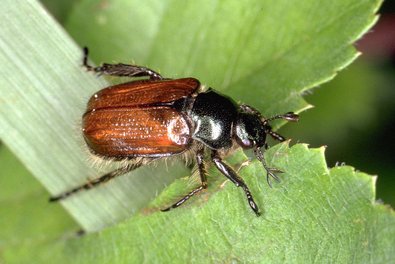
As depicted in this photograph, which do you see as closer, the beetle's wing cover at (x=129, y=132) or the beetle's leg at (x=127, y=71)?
the beetle's wing cover at (x=129, y=132)

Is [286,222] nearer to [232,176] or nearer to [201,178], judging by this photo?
[232,176]

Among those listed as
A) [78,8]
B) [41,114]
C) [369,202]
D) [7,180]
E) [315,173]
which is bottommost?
[369,202]

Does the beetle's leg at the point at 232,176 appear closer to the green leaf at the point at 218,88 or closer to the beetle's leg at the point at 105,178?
the green leaf at the point at 218,88

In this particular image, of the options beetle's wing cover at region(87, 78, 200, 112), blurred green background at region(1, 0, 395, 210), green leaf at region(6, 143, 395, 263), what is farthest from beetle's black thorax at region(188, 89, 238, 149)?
blurred green background at region(1, 0, 395, 210)

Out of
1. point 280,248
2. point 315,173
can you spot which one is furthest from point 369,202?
point 280,248

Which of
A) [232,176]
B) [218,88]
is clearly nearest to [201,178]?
[232,176]

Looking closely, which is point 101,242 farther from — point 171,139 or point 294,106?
point 294,106

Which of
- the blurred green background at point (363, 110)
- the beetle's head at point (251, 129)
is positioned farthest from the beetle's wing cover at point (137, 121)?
the blurred green background at point (363, 110)
